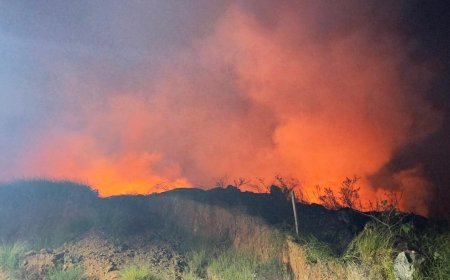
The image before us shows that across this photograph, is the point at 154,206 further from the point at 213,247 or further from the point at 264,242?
the point at 264,242

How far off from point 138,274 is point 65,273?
2570mm

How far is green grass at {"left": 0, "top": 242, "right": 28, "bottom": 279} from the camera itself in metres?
11.7

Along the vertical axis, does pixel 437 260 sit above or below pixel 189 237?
below

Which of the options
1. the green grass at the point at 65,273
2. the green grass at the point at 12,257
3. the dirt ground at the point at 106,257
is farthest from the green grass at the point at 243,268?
the green grass at the point at 12,257

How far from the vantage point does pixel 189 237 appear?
1314 centimetres

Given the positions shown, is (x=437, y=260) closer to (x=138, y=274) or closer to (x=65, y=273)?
(x=138, y=274)

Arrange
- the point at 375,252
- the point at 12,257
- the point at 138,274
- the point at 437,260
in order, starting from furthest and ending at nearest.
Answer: the point at 12,257, the point at 138,274, the point at 375,252, the point at 437,260

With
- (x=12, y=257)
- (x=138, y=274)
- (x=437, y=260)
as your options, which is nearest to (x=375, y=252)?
(x=437, y=260)

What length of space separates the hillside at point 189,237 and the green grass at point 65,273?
0.12ft

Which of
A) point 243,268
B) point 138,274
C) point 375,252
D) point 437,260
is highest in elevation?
point 243,268

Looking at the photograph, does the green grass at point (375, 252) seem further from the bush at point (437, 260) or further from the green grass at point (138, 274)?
the green grass at point (138, 274)

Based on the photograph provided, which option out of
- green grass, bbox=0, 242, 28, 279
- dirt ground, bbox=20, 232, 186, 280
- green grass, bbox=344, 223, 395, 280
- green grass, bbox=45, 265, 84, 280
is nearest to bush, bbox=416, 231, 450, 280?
green grass, bbox=344, 223, 395, 280

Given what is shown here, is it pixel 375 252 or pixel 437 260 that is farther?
pixel 375 252

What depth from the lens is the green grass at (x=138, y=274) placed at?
10359 millimetres
